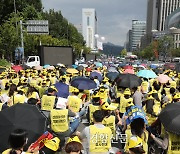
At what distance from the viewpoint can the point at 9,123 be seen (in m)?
3.62

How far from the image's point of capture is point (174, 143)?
12.6 feet

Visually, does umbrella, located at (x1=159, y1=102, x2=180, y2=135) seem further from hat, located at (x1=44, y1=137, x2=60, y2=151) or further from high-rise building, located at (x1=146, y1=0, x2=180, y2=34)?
high-rise building, located at (x1=146, y1=0, x2=180, y2=34)

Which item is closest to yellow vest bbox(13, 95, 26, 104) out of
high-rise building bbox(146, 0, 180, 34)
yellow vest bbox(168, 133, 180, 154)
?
yellow vest bbox(168, 133, 180, 154)

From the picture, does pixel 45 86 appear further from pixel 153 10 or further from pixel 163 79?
pixel 153 10

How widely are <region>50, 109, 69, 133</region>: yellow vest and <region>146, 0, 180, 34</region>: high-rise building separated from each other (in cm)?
16337

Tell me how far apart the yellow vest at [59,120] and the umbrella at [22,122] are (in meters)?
1.04

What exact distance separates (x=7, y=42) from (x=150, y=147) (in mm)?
29471

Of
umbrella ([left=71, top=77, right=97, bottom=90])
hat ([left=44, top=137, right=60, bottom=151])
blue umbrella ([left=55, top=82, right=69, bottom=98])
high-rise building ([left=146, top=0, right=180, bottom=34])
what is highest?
high-rise building ([left=146, top=0, right=180, bottom=34])

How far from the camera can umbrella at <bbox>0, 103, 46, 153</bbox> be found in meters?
3.49

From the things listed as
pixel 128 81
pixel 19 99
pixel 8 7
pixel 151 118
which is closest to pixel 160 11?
pixel 8 7

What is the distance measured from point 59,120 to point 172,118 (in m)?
2.24

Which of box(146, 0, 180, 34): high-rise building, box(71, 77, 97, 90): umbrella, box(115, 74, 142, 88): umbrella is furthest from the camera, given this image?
box(146, 0, 180, 34): high-rise building

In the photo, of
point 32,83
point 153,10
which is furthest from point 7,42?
point 153,10

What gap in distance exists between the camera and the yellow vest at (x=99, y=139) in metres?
3.80
